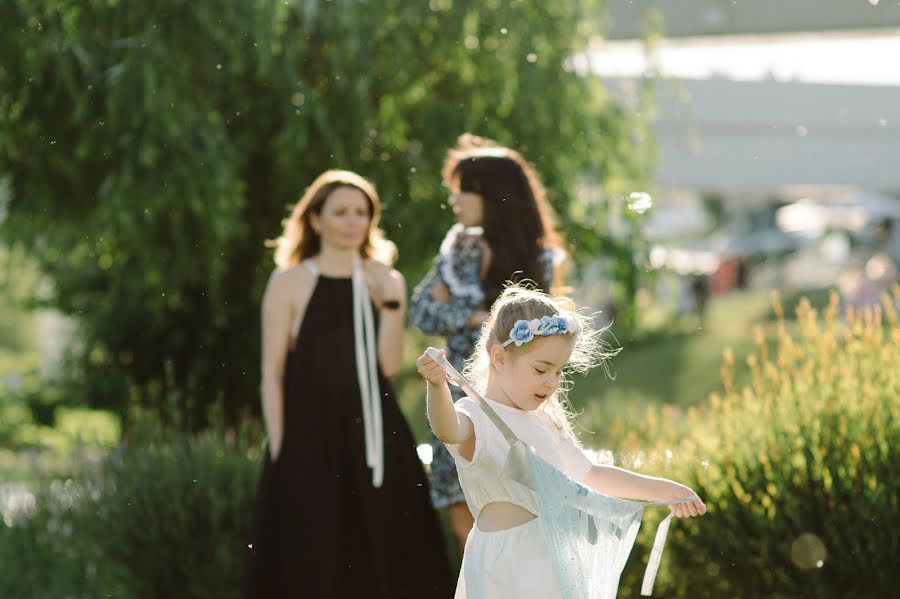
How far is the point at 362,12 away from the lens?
845 centimetres

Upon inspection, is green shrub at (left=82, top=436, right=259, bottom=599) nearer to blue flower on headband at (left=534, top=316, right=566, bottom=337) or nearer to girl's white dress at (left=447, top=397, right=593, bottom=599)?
girl's white dress at (left=447, top=397, right=593, bottom=599)

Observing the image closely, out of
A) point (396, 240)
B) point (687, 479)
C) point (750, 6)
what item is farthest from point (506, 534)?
point (750, 6)

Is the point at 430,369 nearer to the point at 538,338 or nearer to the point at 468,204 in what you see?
the point at 538,338

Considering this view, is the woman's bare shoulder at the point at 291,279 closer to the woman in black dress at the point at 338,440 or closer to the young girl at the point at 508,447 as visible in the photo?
the woman in black dress at the point at 338,440

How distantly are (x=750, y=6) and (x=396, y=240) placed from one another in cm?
487

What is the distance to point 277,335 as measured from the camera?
17.6ft

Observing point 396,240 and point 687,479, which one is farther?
point 396,240

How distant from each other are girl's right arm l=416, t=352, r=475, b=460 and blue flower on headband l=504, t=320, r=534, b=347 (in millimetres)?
220

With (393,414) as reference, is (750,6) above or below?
above

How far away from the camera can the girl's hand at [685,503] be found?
3.29 metres

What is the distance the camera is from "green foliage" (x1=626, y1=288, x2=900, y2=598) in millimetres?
4812

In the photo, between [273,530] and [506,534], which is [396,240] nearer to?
[273,530]

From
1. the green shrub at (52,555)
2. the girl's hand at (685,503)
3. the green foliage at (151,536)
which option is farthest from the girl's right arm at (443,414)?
the green shrub at (52,555)

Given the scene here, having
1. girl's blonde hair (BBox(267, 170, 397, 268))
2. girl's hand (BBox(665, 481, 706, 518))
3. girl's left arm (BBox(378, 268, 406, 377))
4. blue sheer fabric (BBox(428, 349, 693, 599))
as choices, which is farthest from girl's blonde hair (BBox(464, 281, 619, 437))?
girl's blonde hair (BBox(267, 170, 397, 268))
